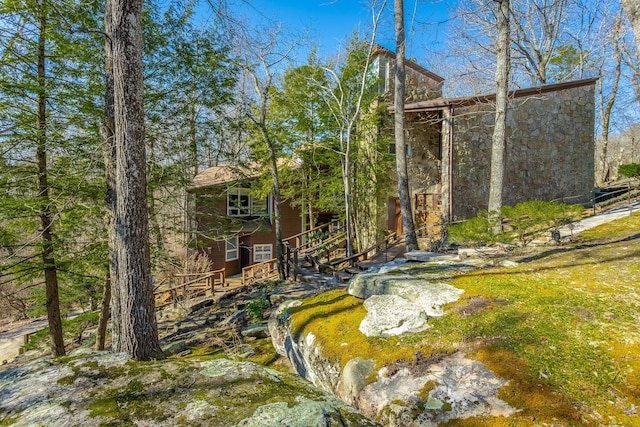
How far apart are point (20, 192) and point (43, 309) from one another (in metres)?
2.75

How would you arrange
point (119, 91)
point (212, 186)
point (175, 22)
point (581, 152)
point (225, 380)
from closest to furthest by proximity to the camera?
point (225, 380) → point (119, 91) → point (175, 22) → point (212, 186) → point (581, 152)

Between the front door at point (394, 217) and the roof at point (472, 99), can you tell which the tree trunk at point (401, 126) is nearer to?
the roof at point (472, 99)

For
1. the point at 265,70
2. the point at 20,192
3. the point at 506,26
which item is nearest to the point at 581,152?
the point at 506,26

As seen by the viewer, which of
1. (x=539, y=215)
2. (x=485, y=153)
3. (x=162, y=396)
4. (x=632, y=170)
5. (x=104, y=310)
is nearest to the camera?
(x=162, y=396)

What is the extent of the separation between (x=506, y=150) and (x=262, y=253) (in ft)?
42.9

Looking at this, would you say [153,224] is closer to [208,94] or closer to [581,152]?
[208,94]

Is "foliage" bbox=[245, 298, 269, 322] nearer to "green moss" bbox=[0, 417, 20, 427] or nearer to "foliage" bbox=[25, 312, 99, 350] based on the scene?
"foliage" bbox=[25, 312, 99, 350]

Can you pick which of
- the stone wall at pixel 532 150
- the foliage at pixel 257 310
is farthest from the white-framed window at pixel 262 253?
the stone wall at pixel 532 150

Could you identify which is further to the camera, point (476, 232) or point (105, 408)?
point (476, 232)

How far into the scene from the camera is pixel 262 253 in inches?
699

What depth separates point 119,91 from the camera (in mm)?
3574

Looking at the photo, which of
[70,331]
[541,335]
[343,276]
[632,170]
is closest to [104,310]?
[70,331]

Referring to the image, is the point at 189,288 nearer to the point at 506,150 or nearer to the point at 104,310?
the point at 104,310

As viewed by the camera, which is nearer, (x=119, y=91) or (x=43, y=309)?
(x=119, y=91)
